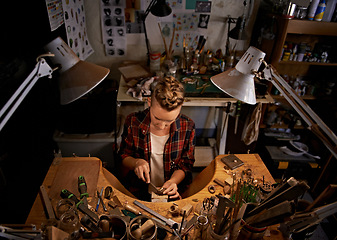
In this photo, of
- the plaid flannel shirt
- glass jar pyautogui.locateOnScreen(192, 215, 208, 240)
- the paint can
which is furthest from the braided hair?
the paint can

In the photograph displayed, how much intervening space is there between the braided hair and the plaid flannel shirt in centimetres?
30

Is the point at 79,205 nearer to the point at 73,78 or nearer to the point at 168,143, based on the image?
the point at 73,78

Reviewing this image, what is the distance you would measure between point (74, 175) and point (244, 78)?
3.87 feet

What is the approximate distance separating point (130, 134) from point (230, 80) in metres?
1.00

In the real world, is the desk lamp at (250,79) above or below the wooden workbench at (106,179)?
above

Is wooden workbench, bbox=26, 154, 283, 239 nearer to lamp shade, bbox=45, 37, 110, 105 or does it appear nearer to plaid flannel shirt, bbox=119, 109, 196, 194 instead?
plaid flannel shirt, bbox=119, 109, 196, 194

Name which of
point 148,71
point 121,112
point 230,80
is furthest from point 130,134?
point 121,112

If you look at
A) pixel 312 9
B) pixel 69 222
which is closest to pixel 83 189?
pixel 69 222

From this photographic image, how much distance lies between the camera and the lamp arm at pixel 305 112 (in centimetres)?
83

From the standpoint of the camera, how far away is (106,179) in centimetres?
155

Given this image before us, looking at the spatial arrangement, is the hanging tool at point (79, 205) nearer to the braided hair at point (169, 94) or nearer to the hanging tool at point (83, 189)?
the hanging tool at point (83, 189)

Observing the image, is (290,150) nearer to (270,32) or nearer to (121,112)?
(270,32)

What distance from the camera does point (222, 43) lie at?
3090 mm

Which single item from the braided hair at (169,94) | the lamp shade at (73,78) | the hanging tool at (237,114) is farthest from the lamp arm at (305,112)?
the hanging tool at (237,114)
